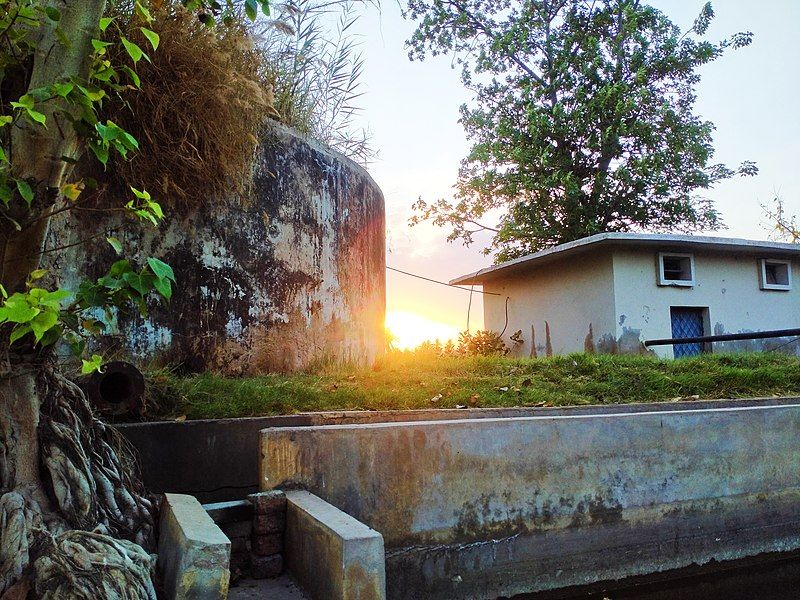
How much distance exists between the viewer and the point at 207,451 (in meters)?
4.29

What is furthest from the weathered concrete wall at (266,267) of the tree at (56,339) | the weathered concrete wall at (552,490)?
the weathered concrete wall at (552,490)

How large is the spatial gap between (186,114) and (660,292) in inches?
394

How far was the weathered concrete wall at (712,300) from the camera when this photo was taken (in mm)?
12000

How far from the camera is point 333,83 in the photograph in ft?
30.3

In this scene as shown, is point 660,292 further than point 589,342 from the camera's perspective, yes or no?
No

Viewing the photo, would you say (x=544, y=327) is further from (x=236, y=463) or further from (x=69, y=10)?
(x=69, y=10)

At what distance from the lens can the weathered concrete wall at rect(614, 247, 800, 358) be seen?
1200 centimetres

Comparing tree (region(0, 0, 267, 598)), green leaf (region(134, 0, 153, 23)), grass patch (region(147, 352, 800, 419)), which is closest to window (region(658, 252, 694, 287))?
grass patch (region(147, 352, 800, 419))

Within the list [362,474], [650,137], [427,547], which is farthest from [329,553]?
[650,137]

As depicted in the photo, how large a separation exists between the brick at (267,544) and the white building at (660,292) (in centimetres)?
976

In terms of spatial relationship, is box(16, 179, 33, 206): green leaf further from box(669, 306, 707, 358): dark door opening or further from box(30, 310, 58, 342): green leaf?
box(669, 306, 707, 358): dark door opening

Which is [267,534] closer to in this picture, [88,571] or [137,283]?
[88,571]

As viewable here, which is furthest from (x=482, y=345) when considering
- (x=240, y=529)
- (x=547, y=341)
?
(x=240, y=529)

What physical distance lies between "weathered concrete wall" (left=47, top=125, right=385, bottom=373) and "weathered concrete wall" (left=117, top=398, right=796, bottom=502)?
1.14m
